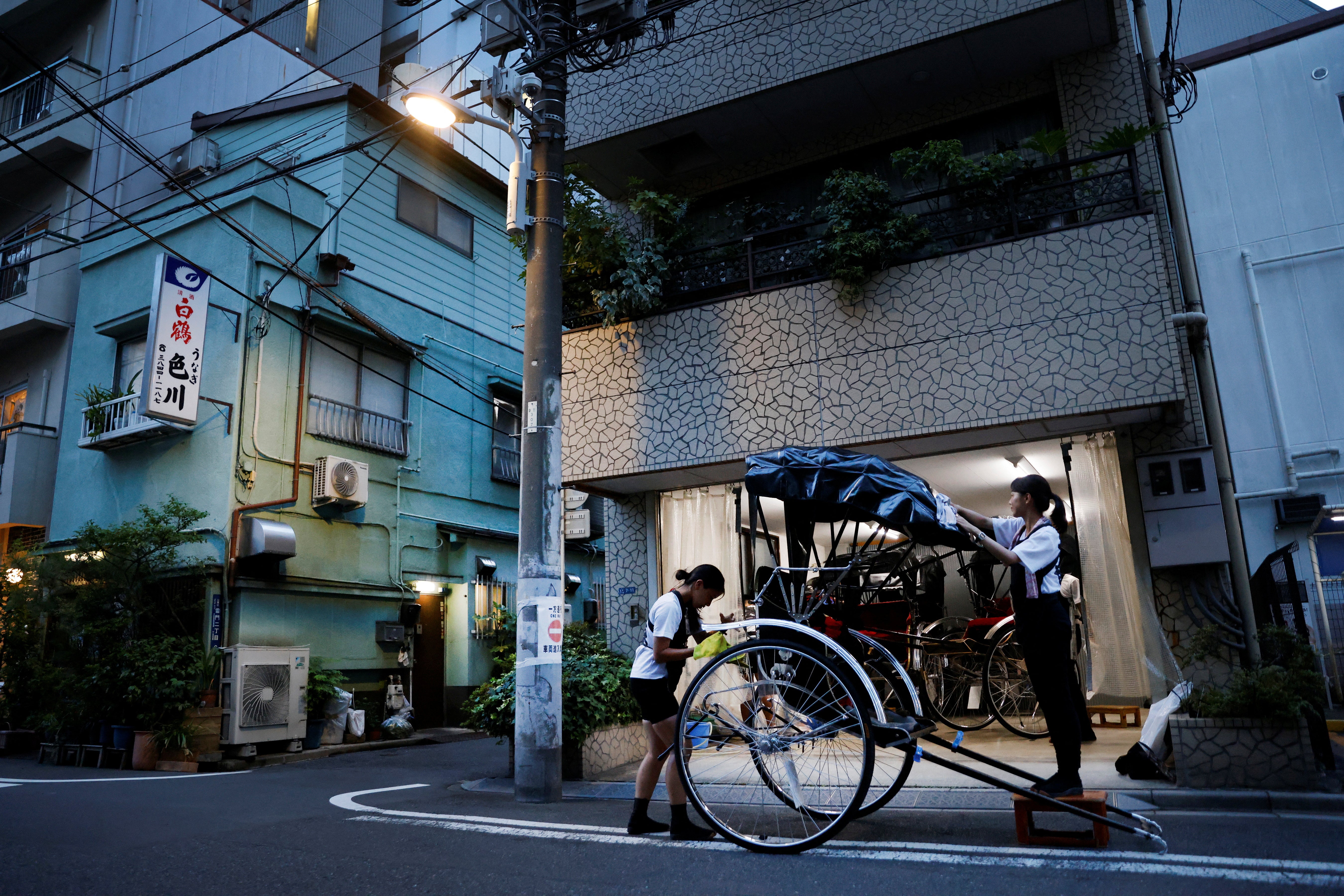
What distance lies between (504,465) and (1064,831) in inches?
629

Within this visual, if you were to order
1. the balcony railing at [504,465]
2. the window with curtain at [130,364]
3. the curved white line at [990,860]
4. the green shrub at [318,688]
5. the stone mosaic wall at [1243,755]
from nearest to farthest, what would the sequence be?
the curved white line at [990,860] → the stone mosaic wall at [1243,755] → the green shrub at [318,688] → the window with curtain at [130,364] → the balcony railing at [504,465]

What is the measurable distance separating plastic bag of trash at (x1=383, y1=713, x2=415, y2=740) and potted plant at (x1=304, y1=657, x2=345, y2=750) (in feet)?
3.99

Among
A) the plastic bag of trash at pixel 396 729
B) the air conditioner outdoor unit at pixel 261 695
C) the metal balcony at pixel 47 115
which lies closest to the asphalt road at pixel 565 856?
the air conditioner outdoor unit at pixel 261 695

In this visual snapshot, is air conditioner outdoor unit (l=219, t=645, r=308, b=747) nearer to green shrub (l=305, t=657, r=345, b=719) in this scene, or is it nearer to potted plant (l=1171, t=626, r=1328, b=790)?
green shrub (l=305, t=657, r=345, b=719)

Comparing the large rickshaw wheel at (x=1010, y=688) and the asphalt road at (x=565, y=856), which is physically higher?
the large rickshaw wheel at (x=1010, y=688)

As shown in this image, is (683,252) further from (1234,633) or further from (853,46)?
(1234,633)

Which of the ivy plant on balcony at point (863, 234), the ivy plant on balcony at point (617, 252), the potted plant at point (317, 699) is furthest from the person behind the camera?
the potted plant at point (317, 699)

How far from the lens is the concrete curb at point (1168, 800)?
5.75 m

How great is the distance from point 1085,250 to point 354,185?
1371 centimetres

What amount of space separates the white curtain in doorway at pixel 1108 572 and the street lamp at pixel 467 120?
612cm

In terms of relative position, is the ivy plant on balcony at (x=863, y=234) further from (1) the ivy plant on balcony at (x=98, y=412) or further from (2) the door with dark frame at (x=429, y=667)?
(1) the ivy plant on balcony at (x=98, y=412)

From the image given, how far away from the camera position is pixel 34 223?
19250 mm

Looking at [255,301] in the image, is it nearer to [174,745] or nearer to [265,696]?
[265,696]

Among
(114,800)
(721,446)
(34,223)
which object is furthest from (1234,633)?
(34,223)
